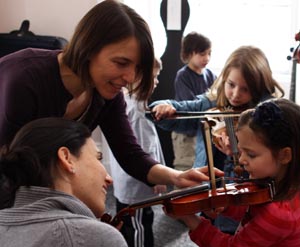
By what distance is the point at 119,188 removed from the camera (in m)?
2.18

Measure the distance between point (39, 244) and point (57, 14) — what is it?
2759 mm

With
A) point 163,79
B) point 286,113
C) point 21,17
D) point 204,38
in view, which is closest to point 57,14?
point 21,17

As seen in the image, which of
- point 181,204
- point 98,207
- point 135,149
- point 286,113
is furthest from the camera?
point 135,149

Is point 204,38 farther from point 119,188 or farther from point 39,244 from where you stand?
point 39,244

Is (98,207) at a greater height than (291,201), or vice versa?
(98,207)

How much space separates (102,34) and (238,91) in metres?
0.78

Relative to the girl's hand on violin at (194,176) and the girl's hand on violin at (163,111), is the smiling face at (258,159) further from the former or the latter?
the girl's hand on violin at (163,111)

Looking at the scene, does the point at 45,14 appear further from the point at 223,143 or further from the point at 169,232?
the point at 223,143

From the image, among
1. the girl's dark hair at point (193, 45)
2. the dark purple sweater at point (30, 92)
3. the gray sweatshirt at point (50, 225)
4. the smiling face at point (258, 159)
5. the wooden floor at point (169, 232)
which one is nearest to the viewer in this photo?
the gray sweatshirt at point (50, 225)

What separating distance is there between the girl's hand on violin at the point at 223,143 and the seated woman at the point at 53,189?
0.70 meters

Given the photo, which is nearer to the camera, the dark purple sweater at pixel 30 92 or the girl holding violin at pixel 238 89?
the dark purple sweater at pixel 30 92

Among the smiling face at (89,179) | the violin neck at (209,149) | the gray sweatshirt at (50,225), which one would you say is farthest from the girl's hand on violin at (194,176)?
the gray sweatshirt at (50,225)

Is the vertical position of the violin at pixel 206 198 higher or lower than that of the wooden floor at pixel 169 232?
higher

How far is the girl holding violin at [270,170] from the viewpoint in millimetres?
1228
